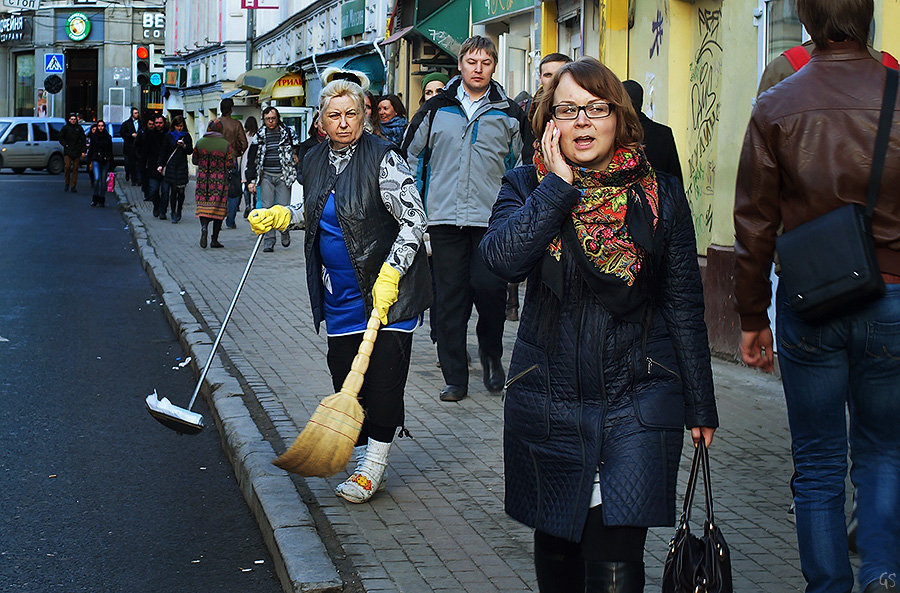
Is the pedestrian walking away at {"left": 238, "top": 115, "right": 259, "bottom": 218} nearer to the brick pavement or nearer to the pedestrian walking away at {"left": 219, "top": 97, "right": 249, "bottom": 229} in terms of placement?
the pedestrian walking away at {"left": 219, "top": 97, "right": 249, "bottom": 229}

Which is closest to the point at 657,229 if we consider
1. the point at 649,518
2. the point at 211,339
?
the point at 649,518

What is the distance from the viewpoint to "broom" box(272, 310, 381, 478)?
17.3 feet

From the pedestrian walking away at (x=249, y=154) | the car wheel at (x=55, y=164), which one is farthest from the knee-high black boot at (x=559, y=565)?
the car wheel at (x=55, y=164)

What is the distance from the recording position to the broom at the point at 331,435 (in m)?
5.27

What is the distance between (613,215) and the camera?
3484mm

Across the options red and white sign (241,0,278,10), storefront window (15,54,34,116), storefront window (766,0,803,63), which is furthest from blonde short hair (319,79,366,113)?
storefront window (15,54,34,116)

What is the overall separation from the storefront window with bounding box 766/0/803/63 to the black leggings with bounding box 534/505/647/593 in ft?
20.7

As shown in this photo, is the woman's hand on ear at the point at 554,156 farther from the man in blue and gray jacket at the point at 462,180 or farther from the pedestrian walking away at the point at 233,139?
the pedestrian walking away at the point at 233,139

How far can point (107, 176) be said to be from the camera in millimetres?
31000

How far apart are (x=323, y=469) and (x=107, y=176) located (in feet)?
88.3

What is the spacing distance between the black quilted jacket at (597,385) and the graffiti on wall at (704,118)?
7.24 metres

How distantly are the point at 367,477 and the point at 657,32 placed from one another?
7.36 meters

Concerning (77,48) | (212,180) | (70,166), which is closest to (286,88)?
(70,166)

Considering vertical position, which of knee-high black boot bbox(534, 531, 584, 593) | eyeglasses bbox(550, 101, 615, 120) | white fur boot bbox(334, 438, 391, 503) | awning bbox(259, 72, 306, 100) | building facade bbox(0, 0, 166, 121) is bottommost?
white fur boot bbox(334, 438, 391, 503)
